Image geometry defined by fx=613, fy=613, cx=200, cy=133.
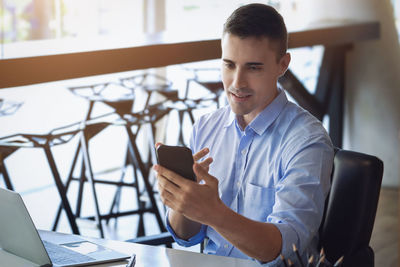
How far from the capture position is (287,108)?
66.4 inches

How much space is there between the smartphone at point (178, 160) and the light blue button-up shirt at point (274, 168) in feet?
0.83

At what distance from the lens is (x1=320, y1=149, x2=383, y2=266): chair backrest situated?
1.51 m

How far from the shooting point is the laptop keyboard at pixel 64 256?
4.40ft

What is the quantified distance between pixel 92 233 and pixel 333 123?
2.26m

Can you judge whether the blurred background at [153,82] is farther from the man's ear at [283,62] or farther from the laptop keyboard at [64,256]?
the laptop keyboard at [64,256]

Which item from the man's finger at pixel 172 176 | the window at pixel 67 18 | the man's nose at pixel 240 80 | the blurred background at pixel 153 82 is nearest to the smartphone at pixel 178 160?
the man's finger at pixel 172 176

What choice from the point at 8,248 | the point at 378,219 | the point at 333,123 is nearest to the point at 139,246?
the point at 8,248

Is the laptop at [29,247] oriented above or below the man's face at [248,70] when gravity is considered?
below

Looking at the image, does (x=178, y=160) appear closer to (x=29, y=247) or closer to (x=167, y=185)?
(x=167, y=185)

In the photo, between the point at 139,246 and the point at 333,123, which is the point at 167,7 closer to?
the point at 333,123

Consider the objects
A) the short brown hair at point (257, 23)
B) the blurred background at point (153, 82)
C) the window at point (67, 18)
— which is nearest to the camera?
the short brown hair at point (257, 23)

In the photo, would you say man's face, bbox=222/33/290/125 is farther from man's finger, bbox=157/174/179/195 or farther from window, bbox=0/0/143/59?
window, bbox=0/0/143/59

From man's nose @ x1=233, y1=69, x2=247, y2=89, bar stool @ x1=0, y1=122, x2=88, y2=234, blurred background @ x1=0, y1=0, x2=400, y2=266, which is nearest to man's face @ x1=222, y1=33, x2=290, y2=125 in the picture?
man's nose @ x1=233, y1=69, x2=247, y2=89

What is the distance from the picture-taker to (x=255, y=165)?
1.66m
